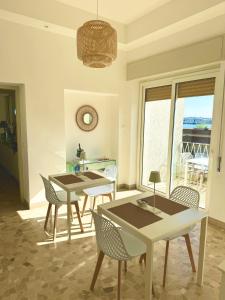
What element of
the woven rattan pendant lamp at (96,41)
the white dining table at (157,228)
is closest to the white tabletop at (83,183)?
the white dining table at (157,228)

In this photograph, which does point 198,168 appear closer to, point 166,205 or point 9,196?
point 166,205

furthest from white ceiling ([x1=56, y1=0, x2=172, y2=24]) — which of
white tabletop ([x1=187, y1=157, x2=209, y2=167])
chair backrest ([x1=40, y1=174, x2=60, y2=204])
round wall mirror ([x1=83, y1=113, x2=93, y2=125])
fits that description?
chair backrest ([x1=40, y1=174, x2=60, y2=204])

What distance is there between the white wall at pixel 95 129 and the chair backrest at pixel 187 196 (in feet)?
7.86

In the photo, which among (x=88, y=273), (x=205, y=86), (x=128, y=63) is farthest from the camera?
(x=128, y=63)

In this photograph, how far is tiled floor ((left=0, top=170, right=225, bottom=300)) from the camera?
1.94 m

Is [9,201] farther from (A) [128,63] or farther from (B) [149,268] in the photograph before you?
(A) [128,63]

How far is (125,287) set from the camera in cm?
202

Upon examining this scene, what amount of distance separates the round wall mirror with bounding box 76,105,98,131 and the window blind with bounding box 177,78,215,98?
73.3 inches

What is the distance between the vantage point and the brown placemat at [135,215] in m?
1.77

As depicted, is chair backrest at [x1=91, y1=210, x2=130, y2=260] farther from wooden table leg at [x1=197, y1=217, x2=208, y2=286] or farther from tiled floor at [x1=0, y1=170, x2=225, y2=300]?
wooden table leg at [x1=197, y1=217, x2=208, y2=286]

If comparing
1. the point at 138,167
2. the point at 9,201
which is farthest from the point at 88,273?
the point at 138,167

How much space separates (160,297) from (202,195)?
2160 mm

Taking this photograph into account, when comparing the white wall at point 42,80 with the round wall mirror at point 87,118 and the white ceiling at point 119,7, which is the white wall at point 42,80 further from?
the round wall mirror at point 87,118

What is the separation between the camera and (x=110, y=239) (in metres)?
1.70
